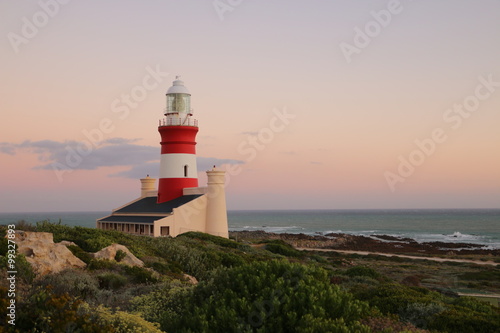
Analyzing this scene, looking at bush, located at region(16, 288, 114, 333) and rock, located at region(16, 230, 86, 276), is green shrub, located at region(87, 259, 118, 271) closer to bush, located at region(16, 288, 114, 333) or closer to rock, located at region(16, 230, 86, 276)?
rock, located at region(16, 230, 86, 276)

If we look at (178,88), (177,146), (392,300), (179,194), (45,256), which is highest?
(178,88)

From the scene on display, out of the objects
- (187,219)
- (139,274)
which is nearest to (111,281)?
(139,274)

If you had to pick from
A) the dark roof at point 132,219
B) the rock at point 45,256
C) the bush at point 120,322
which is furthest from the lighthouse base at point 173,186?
the bush at point 120,322

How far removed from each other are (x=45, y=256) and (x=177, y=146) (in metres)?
19.7

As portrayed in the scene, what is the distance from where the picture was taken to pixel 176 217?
27797 mm

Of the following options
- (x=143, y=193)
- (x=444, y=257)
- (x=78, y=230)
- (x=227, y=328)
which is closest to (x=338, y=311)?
(x=227, y=328)

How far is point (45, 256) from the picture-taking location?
10656 millimetres

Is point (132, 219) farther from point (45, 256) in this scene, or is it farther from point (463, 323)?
point (463, 323)

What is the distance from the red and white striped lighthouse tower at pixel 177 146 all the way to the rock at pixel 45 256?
60.8 ft

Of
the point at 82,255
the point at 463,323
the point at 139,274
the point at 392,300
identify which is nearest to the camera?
the point at 463,323

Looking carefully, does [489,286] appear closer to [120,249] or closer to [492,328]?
[492,328]

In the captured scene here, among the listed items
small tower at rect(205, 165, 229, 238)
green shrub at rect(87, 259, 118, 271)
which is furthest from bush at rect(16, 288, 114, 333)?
small tower at rect(205, 165, 229, 238)

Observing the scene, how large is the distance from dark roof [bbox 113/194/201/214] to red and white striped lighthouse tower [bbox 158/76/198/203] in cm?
70

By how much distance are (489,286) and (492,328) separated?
18301 millimetres
